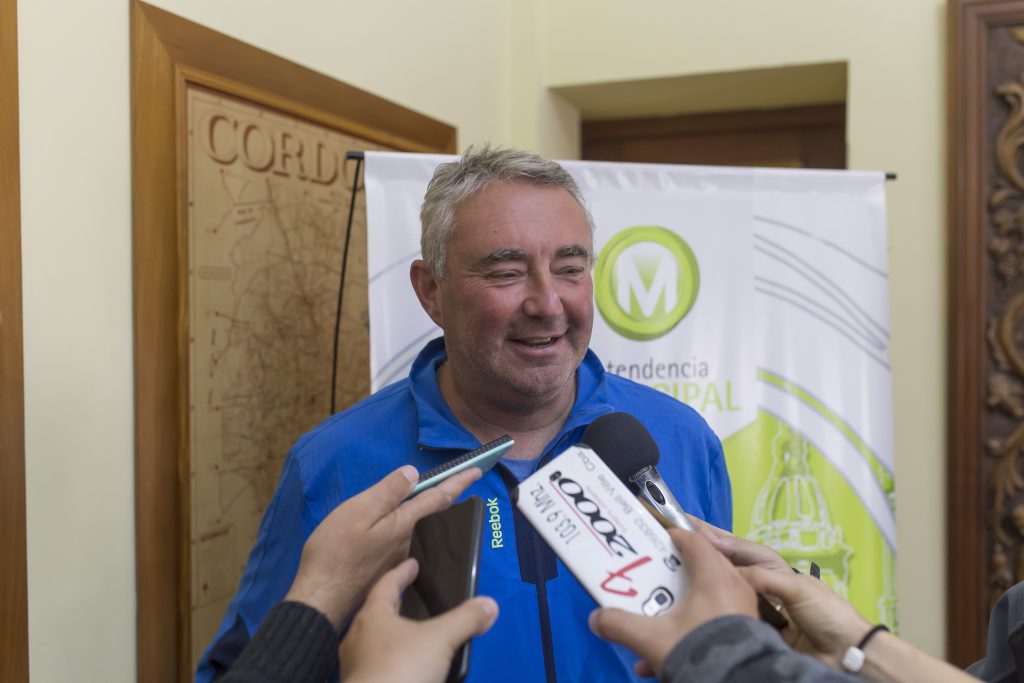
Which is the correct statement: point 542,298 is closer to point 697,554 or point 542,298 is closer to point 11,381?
point 697,554

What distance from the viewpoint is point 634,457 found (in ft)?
3.47

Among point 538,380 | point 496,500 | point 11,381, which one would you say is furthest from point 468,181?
point 11,381

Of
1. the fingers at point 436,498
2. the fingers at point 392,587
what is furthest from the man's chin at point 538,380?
the fingers at point 392,587

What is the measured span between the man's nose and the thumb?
648 mm

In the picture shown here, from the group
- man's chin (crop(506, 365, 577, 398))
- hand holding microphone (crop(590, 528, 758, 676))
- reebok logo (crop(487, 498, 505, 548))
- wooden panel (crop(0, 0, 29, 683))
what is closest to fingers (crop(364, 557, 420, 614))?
hand holding microphone (crop(590, 528, 758, 676))

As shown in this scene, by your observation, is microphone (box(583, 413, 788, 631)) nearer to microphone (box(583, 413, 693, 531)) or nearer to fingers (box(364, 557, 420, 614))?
microphone (box(583, 413, 693, 531))

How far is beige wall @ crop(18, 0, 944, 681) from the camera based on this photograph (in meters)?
1.42

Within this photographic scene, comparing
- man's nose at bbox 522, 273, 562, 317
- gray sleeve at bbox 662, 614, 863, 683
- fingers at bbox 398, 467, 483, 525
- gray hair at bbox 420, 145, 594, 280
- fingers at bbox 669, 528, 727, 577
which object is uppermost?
gray hair at bbox 420, 145, 594, 280

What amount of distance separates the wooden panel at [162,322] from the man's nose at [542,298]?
71 centimetres

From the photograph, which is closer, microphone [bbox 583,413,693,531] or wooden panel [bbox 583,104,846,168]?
microphone [bbox 583,413,693,531]

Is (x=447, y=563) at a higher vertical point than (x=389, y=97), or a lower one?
lower

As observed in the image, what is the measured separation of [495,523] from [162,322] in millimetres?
791

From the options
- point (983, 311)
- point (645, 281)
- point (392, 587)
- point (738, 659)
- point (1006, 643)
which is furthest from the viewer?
point (983, 311)

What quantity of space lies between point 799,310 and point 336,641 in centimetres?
176
